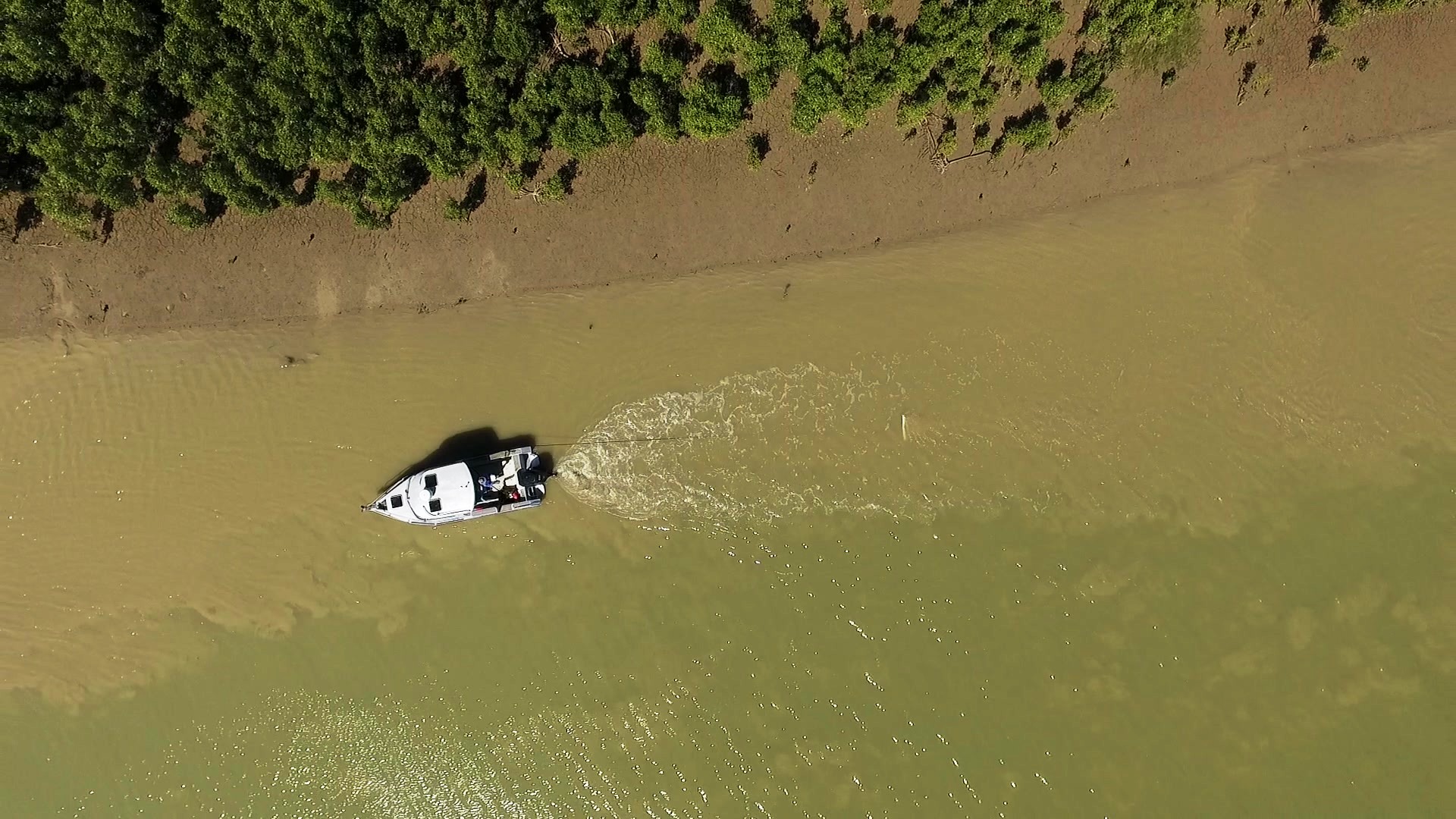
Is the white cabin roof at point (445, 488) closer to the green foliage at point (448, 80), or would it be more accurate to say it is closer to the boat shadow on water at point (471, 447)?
the boat shadow on water at point (471, 447)

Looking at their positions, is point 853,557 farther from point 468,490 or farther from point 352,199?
point 352,199

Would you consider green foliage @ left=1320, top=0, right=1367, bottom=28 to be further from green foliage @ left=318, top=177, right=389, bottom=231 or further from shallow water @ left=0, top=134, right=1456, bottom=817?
green foliage @ left=318, top=177, right=389, bottom=231

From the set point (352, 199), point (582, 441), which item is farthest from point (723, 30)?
point (582, 441)

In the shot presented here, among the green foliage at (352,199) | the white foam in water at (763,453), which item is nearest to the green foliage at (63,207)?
the green foliage at (352,199)

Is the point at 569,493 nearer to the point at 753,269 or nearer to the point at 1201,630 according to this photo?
the point at 753,269

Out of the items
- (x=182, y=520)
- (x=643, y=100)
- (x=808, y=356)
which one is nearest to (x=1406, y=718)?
(x=808, y=356)
